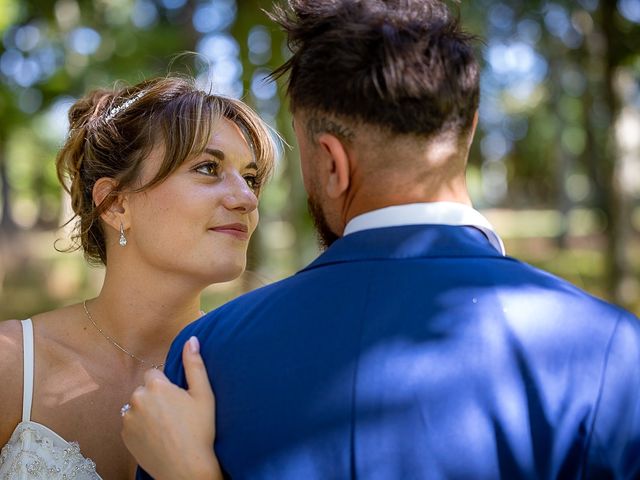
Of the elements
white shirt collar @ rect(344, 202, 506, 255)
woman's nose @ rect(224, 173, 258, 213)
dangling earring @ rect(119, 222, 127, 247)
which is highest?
white shirt collar @ rect(344, 202, 506, 255)

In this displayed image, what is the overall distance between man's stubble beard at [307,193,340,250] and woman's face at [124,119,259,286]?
96cm

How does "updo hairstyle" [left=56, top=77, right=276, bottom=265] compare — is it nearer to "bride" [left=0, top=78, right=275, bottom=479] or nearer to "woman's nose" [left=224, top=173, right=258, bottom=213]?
"bride" [left=0, top=78, right=275, bottom=479]

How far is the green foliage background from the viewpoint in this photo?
1030 cm

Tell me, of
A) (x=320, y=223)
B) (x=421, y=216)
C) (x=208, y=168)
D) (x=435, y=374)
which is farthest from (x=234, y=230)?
(x=435, y=374)

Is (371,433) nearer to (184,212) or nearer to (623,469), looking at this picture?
(623,469)

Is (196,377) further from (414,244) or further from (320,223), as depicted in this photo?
(414,244)

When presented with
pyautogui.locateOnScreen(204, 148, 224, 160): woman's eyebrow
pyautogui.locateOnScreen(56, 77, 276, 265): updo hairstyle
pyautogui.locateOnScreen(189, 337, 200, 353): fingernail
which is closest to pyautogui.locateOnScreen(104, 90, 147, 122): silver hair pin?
pyautogui.locateOnScreen(56, 77, 276, 265): updo hairstyle

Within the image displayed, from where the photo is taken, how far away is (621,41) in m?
11.0

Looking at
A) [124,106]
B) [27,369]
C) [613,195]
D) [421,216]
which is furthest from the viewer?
[613,195]

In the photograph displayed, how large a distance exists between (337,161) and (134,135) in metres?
1.46

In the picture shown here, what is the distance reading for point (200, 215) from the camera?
2875mm

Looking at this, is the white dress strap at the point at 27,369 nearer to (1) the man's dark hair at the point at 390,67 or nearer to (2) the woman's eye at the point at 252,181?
(2) the woman's eye at the point at 252,181

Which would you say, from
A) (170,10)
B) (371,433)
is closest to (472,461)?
(371,433)

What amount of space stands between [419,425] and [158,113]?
1.84 m
